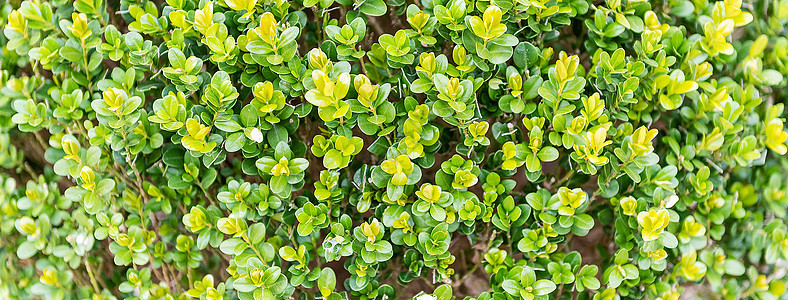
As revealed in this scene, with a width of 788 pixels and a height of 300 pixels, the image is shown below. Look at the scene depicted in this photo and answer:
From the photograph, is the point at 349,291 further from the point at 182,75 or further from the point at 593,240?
the point at 593,240

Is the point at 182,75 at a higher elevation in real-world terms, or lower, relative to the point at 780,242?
higher

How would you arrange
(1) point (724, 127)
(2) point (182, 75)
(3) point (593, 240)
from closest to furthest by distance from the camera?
1. (2) point (182, 75)
2. (1) point (724, 127)
3. (3) point (593, 240)

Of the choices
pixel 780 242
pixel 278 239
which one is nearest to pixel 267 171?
pixel 278 239

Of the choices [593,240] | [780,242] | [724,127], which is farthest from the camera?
[593,240]

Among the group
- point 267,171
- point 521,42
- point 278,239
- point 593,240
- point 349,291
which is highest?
point 521,42

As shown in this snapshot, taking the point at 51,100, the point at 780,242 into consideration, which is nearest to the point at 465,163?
the point at 780,242

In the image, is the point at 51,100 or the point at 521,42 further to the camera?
the point at 51,100

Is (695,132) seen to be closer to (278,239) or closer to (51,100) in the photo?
(278,239)
